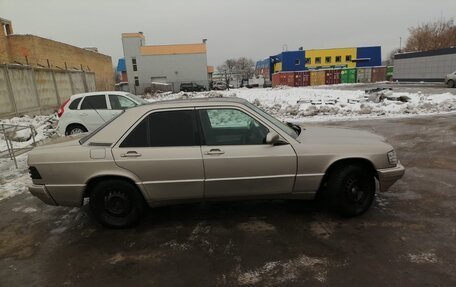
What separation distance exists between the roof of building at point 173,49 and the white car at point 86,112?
5034cm

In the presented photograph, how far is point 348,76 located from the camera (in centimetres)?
5434

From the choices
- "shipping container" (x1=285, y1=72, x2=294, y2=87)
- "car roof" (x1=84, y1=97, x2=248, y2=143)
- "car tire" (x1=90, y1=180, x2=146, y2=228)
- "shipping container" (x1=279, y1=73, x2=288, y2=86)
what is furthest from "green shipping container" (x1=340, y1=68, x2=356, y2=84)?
"car tire" (x1=90, y1=180, x2=146, y2=228)

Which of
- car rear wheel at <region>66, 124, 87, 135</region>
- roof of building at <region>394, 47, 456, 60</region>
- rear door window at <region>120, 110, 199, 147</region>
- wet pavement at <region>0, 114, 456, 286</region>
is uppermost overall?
roof of building at <region>394, 47, 456, 60</region>

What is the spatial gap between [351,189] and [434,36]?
63.9 metres

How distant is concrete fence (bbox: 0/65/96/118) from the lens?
15217 mm

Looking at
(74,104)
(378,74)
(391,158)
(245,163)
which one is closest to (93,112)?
(74,104)

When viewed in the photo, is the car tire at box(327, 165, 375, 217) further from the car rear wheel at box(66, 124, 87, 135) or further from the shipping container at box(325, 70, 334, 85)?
the shipping container at box(325, 70, 334, 85)

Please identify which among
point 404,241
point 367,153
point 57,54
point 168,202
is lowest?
point 404,241

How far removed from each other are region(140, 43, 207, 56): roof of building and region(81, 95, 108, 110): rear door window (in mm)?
50300

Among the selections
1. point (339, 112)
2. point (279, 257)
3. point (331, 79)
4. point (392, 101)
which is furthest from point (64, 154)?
point (331, 79)

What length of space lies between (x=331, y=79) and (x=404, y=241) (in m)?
53.5

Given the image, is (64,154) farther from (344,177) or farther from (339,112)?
(339,112)

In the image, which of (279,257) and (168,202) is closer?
(279,257)

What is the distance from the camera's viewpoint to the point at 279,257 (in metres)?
3.63
